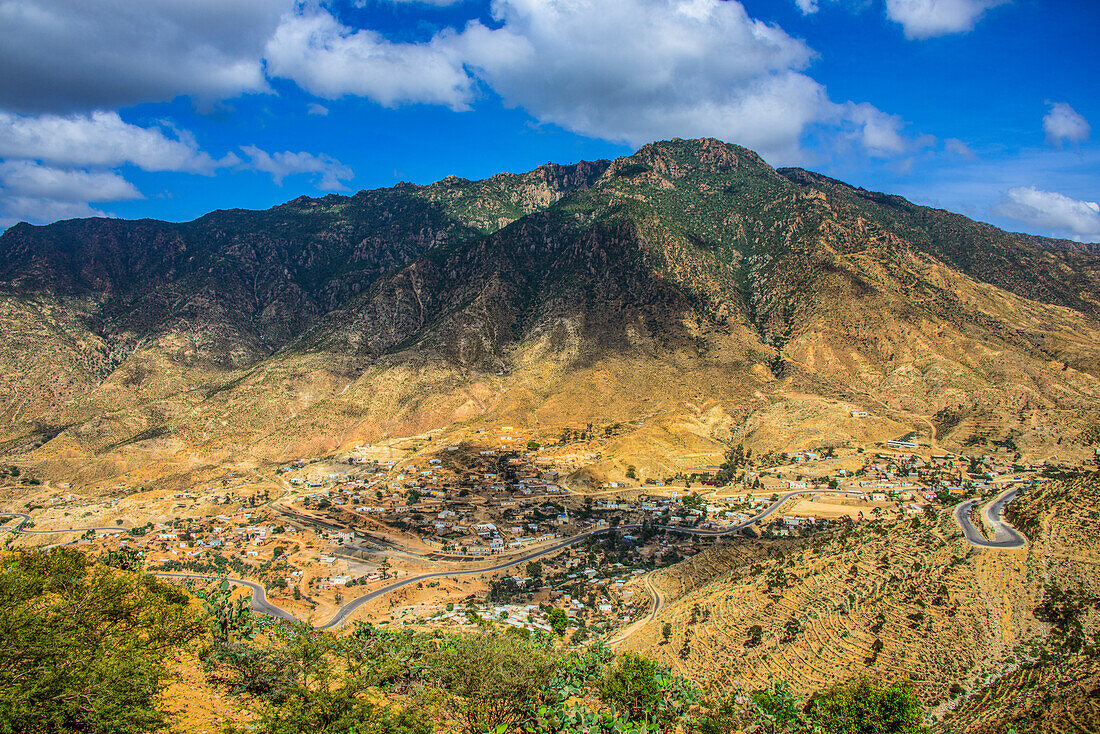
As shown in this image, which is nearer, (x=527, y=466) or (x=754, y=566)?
(x=754, y=566)

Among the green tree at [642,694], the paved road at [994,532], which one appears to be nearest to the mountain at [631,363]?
the paved road at [994,532]

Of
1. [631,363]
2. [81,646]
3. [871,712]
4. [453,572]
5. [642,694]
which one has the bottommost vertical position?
[453,572]

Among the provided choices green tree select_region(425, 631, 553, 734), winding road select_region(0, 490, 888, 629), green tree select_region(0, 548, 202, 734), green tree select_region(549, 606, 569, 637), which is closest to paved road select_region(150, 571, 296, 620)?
winding road select_region(0, 490, 888, 629)

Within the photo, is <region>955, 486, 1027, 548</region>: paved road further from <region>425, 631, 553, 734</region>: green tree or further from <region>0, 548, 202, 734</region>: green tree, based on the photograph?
<region>0, 548, 202, 734</region>: green tree

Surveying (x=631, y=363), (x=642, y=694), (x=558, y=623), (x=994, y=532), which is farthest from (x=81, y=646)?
(x=631, y=363)

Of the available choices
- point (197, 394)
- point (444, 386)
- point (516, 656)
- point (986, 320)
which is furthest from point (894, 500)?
point (197, 394)

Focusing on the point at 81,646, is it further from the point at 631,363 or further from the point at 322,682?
the point at 631,363

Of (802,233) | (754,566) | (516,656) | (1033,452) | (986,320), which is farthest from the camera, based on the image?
(802,233)

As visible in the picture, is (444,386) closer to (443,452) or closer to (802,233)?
(443,452)
